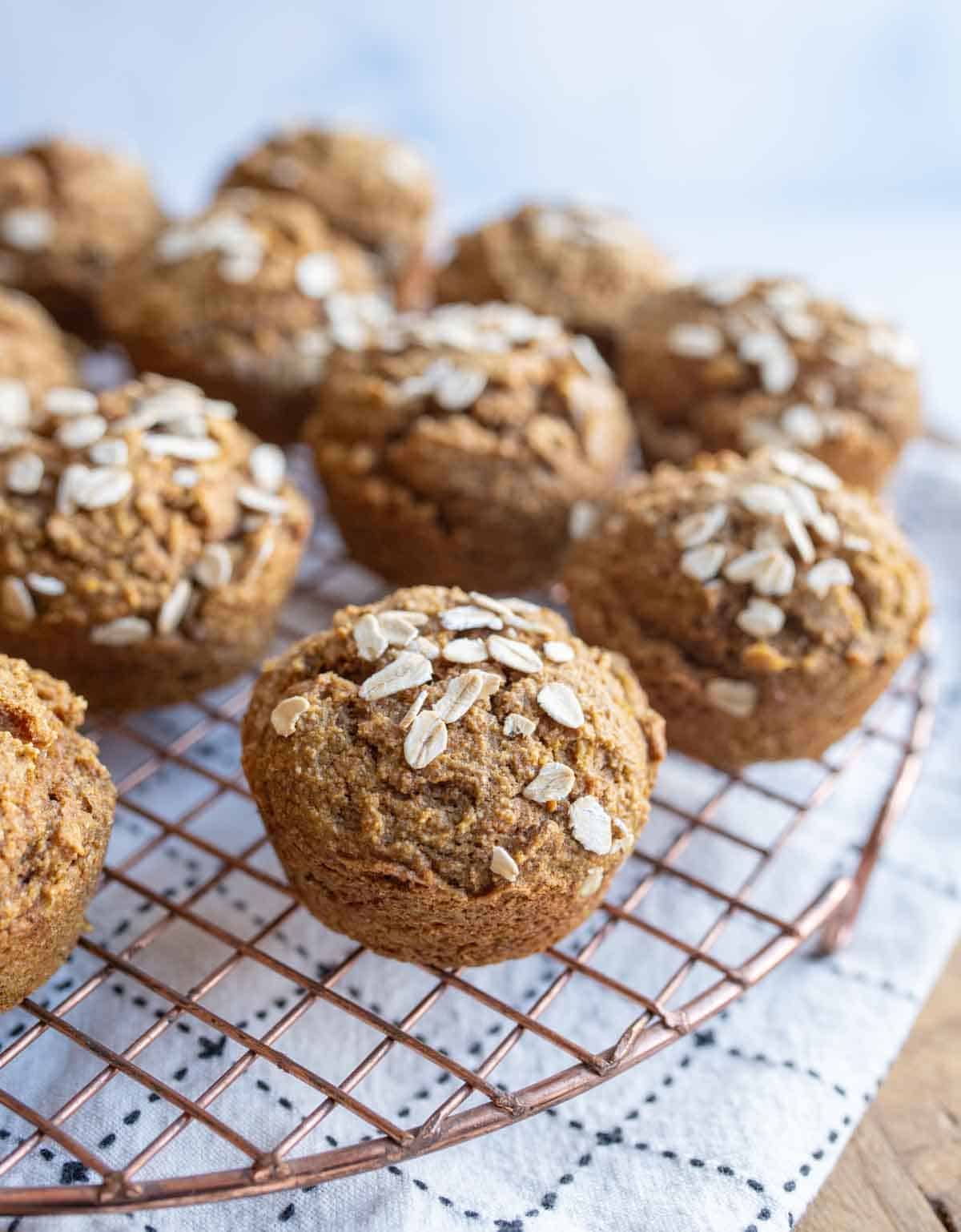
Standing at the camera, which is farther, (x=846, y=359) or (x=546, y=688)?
(x=846, y=359)

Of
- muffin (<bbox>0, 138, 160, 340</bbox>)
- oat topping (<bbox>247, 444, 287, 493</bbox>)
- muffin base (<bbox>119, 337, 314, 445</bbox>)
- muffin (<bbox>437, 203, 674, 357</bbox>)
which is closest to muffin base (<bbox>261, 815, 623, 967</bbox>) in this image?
oat topping (<bbox>247, 444, 287, 493</bbox>)

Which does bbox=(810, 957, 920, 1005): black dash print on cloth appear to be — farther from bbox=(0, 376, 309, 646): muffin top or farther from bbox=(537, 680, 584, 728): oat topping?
bbox=(0, 376, 309, 646): muffin top

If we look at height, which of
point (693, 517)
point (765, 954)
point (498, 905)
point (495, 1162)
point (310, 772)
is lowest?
point (495, 1162)

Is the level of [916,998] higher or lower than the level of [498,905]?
lower

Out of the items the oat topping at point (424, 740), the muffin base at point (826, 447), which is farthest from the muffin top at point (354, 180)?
the oat topping at point (424, 740)

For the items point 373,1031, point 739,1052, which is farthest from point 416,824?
point 739,1052

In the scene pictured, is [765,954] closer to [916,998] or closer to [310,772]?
[916,998]

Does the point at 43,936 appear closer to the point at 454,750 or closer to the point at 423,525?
the point at 454,750

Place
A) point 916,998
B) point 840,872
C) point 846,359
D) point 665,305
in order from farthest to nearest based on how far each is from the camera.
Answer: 1. point 665,305
2. point 846,359
3. point 840,872
4. point 916,998
